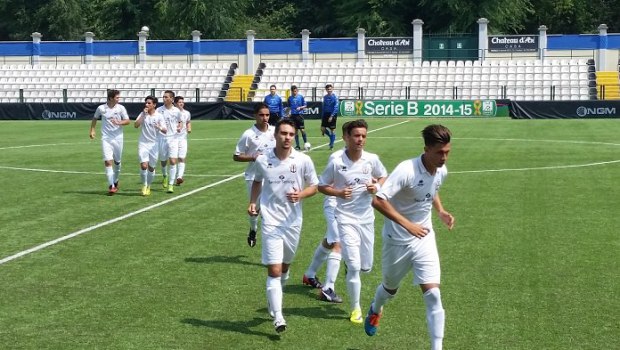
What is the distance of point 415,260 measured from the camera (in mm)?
8531

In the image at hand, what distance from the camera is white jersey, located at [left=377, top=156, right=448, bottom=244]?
27.4 feet

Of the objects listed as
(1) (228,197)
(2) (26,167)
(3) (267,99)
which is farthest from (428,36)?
(1) (228,197)

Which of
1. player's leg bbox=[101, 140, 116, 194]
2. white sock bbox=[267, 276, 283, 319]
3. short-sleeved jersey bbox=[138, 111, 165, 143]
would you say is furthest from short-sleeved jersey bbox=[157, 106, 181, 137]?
white sock bbox=[267, 276, 283, 319]

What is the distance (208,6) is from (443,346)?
259 ft

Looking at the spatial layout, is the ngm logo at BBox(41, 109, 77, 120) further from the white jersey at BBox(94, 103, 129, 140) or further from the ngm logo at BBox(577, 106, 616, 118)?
the white jersey at BBox(94, 103, 129, 140)

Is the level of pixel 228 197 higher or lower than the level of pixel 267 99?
lower

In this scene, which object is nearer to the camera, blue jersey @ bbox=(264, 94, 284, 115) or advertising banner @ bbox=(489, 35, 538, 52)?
blue jersey @ bbox=(264, 94, 284, 115)

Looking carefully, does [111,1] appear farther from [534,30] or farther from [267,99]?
[267,99]

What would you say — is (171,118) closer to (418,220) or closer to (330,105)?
(330,105)

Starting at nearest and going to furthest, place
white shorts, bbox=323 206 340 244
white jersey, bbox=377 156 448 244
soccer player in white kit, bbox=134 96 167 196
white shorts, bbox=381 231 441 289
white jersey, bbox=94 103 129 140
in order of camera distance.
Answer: white jersey, bbox=377 156 448 244
white shorts, bbox=381 231 441 289
white shorts, bbox=323 206 340 244
soccer player in white kit, bbox=134 96 167 196
white jersey, bbox=94 103 129 140

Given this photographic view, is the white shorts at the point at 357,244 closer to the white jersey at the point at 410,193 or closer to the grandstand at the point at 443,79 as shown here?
the white jersey at the point at 410,193

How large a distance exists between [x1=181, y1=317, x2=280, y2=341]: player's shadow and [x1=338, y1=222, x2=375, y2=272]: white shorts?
1.12m

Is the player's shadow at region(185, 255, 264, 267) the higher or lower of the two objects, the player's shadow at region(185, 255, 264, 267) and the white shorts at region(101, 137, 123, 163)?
the lower

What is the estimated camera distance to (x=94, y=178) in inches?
927
